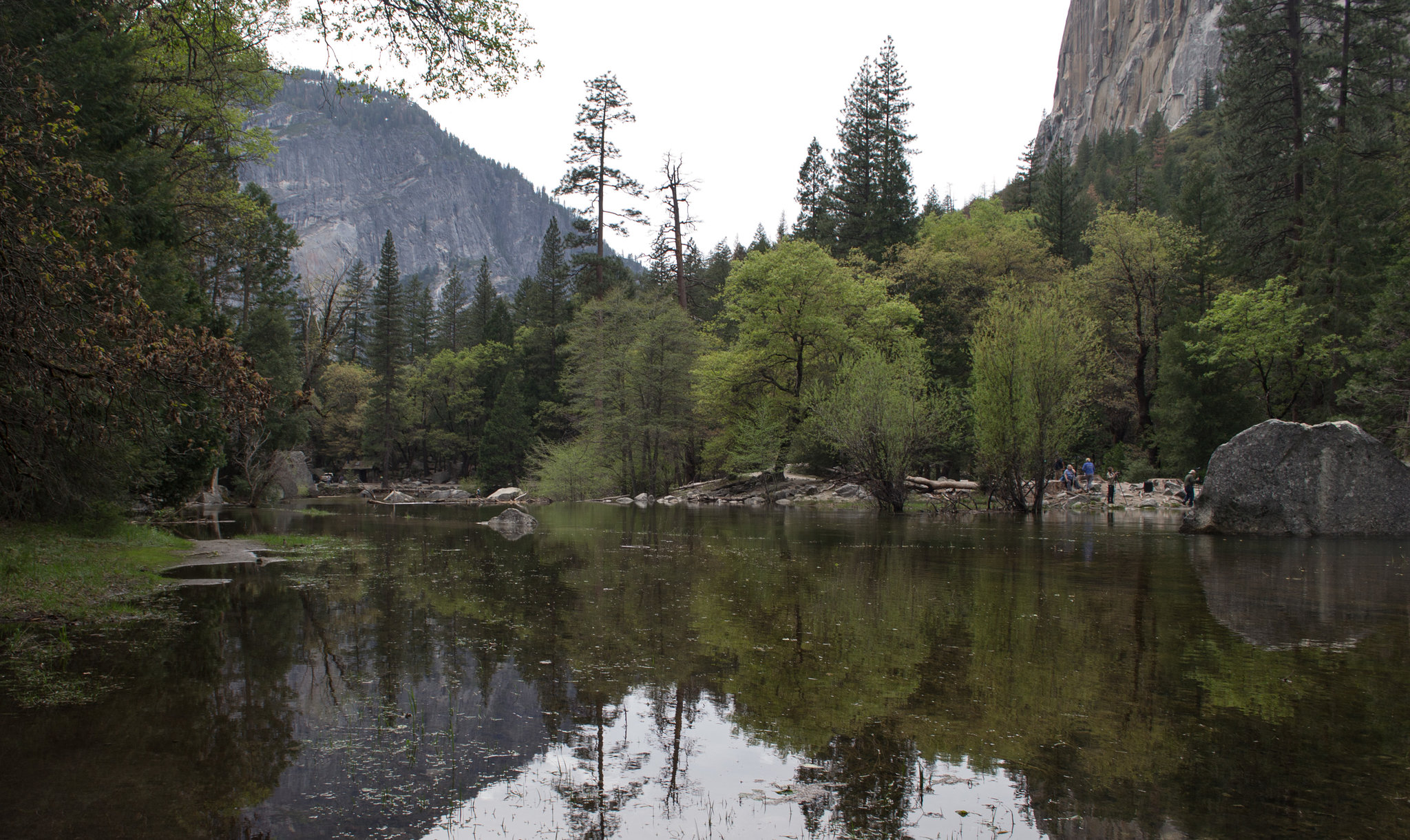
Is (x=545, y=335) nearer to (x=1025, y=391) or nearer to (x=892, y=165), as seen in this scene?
(x=892, y=165)

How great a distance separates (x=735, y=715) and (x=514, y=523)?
56.2ft

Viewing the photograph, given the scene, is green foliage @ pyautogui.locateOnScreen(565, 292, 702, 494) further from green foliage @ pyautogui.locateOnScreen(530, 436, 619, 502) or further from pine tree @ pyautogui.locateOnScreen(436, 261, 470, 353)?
pine tree @ pyautogui.locateOnScreen(436, 261, 470, 353)

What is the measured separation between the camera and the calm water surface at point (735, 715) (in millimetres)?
3523

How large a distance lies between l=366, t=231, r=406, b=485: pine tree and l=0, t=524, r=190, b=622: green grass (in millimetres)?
49162

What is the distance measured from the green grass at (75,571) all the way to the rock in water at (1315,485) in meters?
21.1

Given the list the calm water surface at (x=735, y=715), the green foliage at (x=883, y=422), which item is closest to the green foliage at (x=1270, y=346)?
the green foliage at (x=883, y=422)

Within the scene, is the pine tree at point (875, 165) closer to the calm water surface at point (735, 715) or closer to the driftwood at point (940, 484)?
the driftwood at point (940, 484)

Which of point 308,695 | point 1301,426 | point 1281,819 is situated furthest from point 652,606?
point 1301,426

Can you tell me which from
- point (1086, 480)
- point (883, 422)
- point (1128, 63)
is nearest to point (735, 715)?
point (883, 422)

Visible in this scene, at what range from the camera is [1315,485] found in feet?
58.7

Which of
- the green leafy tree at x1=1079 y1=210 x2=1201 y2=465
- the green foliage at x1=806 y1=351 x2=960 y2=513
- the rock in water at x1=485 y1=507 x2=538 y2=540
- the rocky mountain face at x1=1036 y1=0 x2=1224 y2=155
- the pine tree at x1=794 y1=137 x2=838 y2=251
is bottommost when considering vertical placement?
the rock in water at x1=485 y1=507 x2=538 y2=540

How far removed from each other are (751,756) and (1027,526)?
18224mm

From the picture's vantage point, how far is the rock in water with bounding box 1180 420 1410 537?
17766 millimetres

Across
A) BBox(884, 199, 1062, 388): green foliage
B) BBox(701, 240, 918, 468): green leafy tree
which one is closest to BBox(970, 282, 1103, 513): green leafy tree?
BBox(701, 240, 918, 468): green leafy tree
